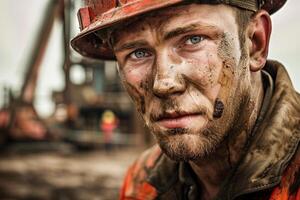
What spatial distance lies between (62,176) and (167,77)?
734 centimetres

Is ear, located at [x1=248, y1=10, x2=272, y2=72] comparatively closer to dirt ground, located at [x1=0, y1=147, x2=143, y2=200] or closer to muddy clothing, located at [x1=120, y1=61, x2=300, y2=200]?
muddy clothing, located at [x1=120, y1=61, x2=300, y2=200]

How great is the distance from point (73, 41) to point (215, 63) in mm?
814

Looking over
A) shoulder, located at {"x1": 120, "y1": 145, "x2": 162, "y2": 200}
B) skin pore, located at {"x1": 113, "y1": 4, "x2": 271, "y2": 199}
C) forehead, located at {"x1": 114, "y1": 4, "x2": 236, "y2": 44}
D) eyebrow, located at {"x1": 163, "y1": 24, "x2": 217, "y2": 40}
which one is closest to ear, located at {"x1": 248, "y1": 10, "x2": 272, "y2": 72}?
skin pore, located at {"x1": 113, "y1": 4, "x2": 271, "y2": 199}

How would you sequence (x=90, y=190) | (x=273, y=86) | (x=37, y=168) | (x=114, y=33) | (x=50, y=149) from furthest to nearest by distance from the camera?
(x=50, y=149) < (x=37, y=168) < (x=90, y=190) < (x=273, y=86) < (x=114, y=33)

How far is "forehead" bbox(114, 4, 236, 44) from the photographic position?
211 centimetres

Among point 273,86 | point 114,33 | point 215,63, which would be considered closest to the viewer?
point 215,63

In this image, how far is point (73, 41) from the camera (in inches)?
103

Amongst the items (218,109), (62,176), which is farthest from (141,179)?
(62,176)

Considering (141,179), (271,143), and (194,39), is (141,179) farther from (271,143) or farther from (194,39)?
(194,39)

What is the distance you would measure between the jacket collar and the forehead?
1.43 ft

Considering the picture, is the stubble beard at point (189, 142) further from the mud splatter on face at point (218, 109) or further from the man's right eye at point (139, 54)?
the man's right eye at point (139, 54)

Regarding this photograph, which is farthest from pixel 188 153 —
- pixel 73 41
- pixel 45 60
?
pixel 45 60

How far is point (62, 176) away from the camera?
358 inches

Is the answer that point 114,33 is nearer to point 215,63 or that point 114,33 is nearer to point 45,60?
point 215,63
